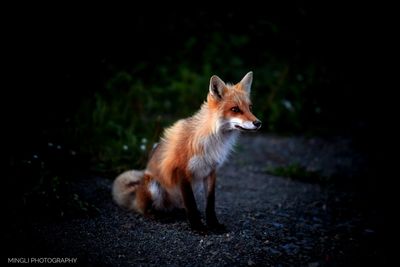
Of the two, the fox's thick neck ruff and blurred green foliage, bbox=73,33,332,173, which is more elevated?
blurred green foliage, bbox=73,33,332,173

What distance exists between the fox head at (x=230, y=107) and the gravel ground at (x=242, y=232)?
1.19 m

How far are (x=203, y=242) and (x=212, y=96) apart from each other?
157cm

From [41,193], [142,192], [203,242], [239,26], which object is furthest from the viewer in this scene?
[239,26]

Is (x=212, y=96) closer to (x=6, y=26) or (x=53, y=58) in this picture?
(x=53, y=58)

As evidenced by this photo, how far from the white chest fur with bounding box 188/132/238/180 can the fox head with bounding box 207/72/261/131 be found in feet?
0.52

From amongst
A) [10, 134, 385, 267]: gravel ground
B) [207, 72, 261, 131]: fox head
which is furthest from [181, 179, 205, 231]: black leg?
[207, 72, 261, 131]: fox head

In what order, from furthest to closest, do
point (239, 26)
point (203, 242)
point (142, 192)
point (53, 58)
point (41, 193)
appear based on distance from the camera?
point (239, 26) < point (53, 58) < point (142, 192) < point (41, 193) < point (203, 242)

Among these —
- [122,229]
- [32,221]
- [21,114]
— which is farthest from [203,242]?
[21,114]

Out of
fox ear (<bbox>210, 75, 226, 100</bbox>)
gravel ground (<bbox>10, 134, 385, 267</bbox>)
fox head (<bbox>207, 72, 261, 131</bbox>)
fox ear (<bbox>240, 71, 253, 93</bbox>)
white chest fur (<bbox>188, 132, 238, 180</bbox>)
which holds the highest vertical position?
fox ear (<bbox>240, 71, 253, 93</bbox>)

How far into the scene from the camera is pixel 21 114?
4.96m

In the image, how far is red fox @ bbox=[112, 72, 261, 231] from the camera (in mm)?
4301

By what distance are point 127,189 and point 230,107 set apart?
166cm

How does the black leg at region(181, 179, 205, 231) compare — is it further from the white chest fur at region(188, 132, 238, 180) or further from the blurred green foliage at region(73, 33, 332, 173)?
the blurred green foliage at region(73, 33, 332, 173)

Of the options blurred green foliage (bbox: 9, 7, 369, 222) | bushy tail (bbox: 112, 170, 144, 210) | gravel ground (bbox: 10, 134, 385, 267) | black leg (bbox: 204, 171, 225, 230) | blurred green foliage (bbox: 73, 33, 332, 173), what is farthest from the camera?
blurred green foliage (bbox: 73, 33, 332, 173)
